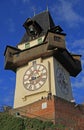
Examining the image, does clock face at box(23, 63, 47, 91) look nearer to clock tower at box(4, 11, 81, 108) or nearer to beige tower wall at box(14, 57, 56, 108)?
clock tower at box(4, 11, 81, 108)

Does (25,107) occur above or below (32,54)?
below

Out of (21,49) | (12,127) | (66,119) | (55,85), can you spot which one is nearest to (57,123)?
(66,119)

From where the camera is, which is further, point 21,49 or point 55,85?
point 21,49

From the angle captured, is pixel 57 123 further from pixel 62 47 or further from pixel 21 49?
pixel 21 49

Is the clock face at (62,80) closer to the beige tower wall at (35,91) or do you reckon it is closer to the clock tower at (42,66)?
the clock tower at (42,66)

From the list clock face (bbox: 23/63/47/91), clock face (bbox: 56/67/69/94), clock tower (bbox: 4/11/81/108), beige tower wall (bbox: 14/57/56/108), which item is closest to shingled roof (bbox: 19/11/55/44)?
clock tower (bbox: 4/11/81/108)

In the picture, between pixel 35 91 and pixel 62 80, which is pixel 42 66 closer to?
pixel 62 80

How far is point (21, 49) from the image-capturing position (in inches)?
1241

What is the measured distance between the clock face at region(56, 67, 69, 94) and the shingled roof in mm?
4076

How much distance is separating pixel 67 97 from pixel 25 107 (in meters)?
4.47

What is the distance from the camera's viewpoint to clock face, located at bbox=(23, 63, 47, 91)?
2798cm

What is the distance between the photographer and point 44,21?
109 feet

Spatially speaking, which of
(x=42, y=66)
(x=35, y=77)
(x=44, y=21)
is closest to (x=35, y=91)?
(x=35, y=77)

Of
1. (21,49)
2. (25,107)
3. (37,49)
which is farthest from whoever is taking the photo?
(21,49)
